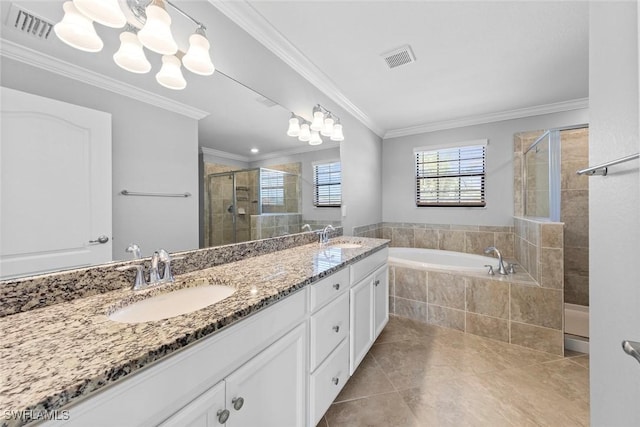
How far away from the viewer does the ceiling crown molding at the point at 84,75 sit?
759mm

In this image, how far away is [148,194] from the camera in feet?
3.63

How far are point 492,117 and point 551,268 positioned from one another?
77.4 inches

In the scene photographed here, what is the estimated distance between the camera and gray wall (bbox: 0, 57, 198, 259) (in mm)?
869

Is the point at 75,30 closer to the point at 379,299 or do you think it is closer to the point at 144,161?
the point at 144,161

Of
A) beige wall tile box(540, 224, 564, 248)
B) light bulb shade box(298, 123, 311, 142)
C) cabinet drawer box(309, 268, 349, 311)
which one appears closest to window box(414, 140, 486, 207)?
beige wall tile box(540, 224, 564, 248)

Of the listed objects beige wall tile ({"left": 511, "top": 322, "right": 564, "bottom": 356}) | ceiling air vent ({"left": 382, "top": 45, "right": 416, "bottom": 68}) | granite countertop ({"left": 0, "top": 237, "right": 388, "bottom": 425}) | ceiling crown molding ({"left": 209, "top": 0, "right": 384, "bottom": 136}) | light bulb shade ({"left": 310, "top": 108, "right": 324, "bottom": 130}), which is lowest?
beige wall tile ({"left": 511, "top": 322, "right": 564, "bottom": 356})

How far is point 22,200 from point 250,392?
0.96m

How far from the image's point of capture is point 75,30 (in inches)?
33.9

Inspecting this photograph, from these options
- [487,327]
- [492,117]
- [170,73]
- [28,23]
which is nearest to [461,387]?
[487,327]

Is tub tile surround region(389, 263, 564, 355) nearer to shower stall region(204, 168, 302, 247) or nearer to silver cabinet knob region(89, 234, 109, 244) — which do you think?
shower stall region(204, 168, 302, 247)

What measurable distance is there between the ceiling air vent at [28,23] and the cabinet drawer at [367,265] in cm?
166

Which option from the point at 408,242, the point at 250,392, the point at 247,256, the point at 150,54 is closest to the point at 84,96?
the point at 150,54

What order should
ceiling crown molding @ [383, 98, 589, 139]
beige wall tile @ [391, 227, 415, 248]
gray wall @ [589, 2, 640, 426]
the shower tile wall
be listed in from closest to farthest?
gray wall @ [589, 2, 640, 426], ceiling crown molding @ [383, 98, 589, 139], the shower tile wall, beige wall tile @ [391, 227, 415, 248]

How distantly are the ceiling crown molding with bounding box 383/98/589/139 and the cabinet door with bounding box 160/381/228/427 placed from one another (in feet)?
12.1
